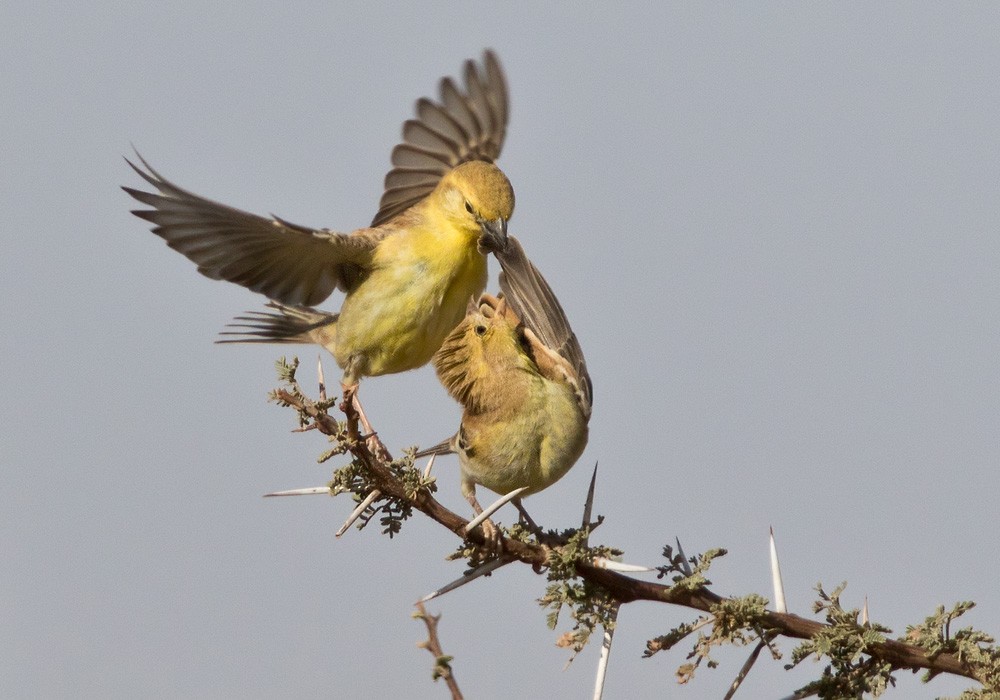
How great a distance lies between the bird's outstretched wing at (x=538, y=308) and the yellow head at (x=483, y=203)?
0.30 meters

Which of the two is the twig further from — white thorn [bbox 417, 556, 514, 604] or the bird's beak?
the bird's beak

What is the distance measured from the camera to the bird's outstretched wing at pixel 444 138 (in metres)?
6.55

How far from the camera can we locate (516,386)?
4.59 m

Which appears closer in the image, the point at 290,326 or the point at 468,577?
the point at 468,577

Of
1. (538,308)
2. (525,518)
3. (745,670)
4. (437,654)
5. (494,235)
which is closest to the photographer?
(437,654)

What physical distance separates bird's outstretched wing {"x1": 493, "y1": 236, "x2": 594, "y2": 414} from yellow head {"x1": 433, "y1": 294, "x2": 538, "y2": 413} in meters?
0.08

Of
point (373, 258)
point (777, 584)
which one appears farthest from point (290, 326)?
point (777, 584)

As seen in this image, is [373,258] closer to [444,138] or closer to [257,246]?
[257,246]

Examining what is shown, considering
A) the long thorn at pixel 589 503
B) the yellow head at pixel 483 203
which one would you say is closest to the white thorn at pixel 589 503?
the long thorn at pixel 589 503

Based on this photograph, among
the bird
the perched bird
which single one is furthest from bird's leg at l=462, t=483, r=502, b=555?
the perched bird

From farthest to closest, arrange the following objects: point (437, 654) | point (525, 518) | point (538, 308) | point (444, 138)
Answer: point (444, 138) → point (538, 308) → point (525, 518) → point (437, 654)

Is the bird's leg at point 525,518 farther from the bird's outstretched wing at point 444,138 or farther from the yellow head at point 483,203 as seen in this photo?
the bird's outstretched wing at point 444,138

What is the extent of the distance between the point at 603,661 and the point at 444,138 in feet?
13.4

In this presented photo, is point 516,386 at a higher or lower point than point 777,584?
higher
